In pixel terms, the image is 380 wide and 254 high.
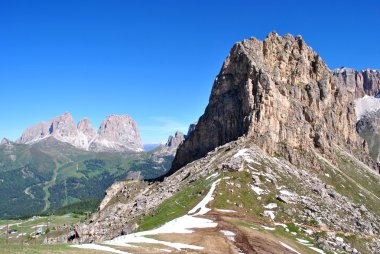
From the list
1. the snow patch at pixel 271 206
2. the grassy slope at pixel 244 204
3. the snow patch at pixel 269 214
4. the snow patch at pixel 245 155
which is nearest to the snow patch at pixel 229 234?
the grassy slope at pixel 244 204

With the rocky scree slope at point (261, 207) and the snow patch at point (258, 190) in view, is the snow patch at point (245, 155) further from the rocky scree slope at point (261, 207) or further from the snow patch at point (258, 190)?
the snow patch at point (258, 190)

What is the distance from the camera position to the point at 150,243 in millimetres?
64375

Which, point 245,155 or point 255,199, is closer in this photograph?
point 255,199

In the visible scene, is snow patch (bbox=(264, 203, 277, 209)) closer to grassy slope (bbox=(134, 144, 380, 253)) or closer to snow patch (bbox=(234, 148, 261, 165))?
grassy slope (bbox=(134, 144, 380, 253))

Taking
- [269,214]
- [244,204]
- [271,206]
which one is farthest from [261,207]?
[244,204]

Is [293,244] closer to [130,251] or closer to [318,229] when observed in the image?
[318,229]

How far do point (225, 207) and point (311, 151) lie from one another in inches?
3539

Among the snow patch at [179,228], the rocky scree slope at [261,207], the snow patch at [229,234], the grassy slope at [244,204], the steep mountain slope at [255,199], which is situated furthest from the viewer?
the grassy slope at [244,204]

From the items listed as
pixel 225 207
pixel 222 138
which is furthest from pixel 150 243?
pixel 222 138

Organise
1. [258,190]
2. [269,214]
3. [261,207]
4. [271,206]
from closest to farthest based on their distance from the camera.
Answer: [269,214], [261,207], [271,206], [258,190]

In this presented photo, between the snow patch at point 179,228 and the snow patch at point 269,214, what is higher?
the snow patch at point 269,214

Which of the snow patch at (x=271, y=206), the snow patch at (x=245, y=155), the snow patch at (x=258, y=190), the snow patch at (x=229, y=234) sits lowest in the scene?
the snow patch at (x=229, y=234)

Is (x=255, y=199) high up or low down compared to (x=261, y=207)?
up

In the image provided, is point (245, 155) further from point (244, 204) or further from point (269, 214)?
point (269, 214)
